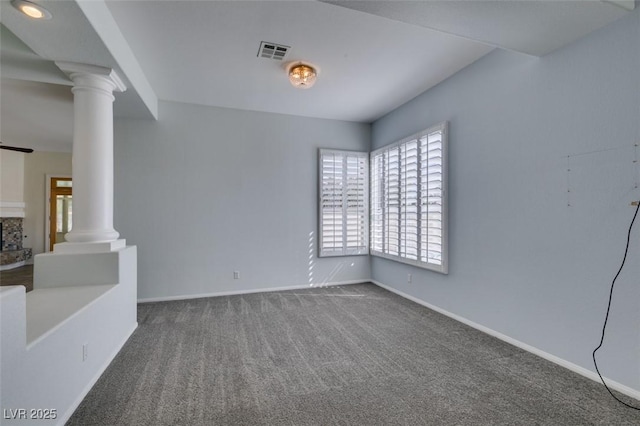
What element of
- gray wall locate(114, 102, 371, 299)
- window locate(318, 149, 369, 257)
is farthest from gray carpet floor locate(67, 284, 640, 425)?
window locate(318, 149, 369, 257)

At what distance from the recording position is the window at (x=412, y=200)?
3582 millimetres

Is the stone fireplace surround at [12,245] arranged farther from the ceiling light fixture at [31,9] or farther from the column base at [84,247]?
the ceiling light fixture at [31,9]

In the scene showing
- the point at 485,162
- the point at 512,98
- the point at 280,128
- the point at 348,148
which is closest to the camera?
the point at 512,98

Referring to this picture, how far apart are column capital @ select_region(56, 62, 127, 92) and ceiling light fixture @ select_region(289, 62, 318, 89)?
1698mm

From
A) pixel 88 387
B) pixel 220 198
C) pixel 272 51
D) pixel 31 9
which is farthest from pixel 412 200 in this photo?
pixel 31 9

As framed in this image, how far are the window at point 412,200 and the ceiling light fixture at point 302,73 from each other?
162 centimetres

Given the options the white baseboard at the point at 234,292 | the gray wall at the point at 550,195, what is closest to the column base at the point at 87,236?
the white baseboard at the point at 234,292

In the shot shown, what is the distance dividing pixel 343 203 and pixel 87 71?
11.8ft

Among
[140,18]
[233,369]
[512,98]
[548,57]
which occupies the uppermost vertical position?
[140,18]

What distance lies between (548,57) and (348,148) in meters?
2.97

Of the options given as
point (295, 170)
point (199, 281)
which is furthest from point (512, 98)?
point (199, 281)

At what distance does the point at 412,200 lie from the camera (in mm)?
4043

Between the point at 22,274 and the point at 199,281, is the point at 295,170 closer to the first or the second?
Answer: the point at 199,281

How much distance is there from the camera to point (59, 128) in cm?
516
